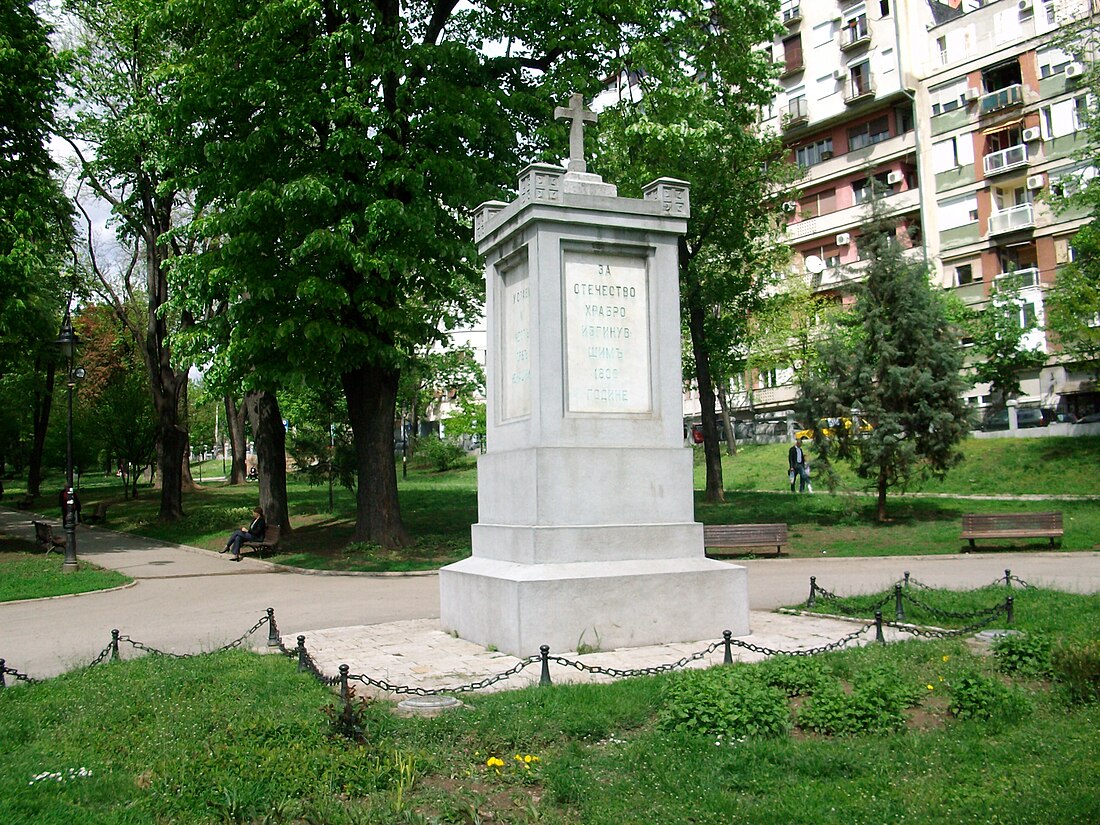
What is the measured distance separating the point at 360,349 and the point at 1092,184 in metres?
22.8

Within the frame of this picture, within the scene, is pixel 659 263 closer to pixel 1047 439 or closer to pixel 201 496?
pixel 1047 439

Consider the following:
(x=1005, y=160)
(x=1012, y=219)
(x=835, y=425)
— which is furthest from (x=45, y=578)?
(x=1005, y=160)

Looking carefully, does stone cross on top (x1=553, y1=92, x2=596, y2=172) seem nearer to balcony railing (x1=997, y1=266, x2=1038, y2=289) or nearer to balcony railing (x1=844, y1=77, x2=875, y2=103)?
balcony railing (x1=997, y1=266, x2=1038, y2=289)

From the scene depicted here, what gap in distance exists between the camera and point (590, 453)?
995 centimetres

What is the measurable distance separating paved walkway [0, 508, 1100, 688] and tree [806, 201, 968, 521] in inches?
158

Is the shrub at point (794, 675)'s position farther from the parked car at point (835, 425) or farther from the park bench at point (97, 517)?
the park bench at point (97, 517)

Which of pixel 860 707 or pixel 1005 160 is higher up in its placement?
pixel 1005 160

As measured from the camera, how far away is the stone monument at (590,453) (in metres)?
9.55

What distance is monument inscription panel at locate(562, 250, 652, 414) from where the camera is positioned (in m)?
10.2

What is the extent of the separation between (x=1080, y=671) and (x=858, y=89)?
164ft

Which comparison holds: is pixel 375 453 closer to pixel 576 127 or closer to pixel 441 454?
pixel 576 127

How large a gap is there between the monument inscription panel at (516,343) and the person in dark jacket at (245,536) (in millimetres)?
14571

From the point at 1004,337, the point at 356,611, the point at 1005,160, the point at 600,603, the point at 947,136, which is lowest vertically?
the point at 356,611

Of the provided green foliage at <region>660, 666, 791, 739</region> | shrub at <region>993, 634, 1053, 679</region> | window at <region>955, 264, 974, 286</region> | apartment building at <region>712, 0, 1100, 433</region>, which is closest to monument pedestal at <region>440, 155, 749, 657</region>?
green foliage at <region>660, 666, 791, 739</region>
